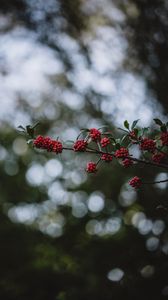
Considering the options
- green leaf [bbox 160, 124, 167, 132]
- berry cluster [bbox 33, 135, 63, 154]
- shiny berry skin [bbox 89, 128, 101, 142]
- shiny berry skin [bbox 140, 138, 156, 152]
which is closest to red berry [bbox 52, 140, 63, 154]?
Answer: berry cluster [bbox 33, 135, 63, 154]

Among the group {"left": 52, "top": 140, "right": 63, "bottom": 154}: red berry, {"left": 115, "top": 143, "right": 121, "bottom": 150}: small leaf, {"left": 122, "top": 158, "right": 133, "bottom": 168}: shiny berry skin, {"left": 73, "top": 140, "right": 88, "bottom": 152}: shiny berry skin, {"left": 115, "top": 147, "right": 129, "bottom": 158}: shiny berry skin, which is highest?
{"left": 52, "top": 140, "right": 63, "bottom": 154}: red berry

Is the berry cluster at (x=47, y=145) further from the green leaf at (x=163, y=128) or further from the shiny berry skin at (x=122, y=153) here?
the green leaf at (x=163, y=128)

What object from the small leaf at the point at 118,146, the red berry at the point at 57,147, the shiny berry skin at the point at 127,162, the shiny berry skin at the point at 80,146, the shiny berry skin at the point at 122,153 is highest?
the red berry at the point at 57,147

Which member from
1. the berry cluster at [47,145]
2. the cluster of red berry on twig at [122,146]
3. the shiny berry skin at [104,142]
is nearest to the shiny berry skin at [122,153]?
the cluster of red berry on twig at [122,146]

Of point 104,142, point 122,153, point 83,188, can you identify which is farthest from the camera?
point 83,188

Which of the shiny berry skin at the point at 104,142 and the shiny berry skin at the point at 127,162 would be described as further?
the shiny berry skin at the point at 104,142

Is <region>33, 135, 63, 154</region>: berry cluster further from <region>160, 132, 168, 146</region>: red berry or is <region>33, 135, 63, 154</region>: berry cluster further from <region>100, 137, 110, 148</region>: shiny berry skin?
<region>160, 132, 168, 146</region>: red berry

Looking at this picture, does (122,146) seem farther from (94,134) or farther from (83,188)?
(83,188)

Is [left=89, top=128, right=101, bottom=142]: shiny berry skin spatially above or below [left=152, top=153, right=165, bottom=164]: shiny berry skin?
above

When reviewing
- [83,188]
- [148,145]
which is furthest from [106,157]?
[83,188]

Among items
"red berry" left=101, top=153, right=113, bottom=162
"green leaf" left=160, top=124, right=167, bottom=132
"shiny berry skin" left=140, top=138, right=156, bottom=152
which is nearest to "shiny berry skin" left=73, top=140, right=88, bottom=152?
"red berry" left=101, top=153, right=113, bottom=162

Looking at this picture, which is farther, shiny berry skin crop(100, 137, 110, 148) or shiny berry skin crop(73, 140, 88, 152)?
shiny berry skin crop(100, 137, 110, 148)

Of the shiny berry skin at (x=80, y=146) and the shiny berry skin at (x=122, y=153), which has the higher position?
the shiny berry skin at (x=80, y=146)

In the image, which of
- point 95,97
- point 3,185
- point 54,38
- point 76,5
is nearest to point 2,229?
point 3,185
